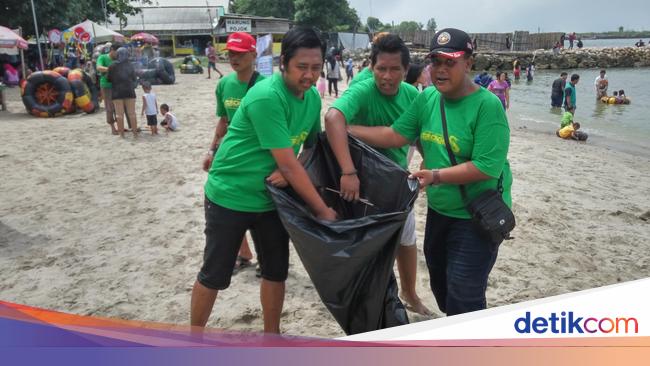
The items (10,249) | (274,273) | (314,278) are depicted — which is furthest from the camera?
(10,249)

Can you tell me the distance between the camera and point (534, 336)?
1477mm

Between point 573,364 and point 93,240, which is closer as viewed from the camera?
point 573,364

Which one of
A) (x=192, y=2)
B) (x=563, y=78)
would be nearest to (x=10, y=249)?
(x=563, y=78)

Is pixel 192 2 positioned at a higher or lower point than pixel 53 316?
higher

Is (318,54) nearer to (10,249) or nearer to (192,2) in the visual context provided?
(10,249)

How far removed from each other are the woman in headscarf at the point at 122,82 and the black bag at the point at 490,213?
8.17 m

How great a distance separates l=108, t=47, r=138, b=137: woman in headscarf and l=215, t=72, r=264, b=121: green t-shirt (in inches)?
242

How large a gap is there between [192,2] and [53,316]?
183ft

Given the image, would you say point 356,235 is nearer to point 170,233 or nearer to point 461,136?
point 461,136

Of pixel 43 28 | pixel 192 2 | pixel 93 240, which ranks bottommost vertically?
pixel 93 240

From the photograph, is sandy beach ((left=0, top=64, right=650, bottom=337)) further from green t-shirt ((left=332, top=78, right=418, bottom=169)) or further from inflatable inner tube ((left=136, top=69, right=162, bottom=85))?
inflatable inner tube ((left=136, top=69, right=162, bottom=85))

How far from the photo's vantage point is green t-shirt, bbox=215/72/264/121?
3.67m

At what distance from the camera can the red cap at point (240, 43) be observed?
133 inches

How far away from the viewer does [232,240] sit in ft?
8.25
